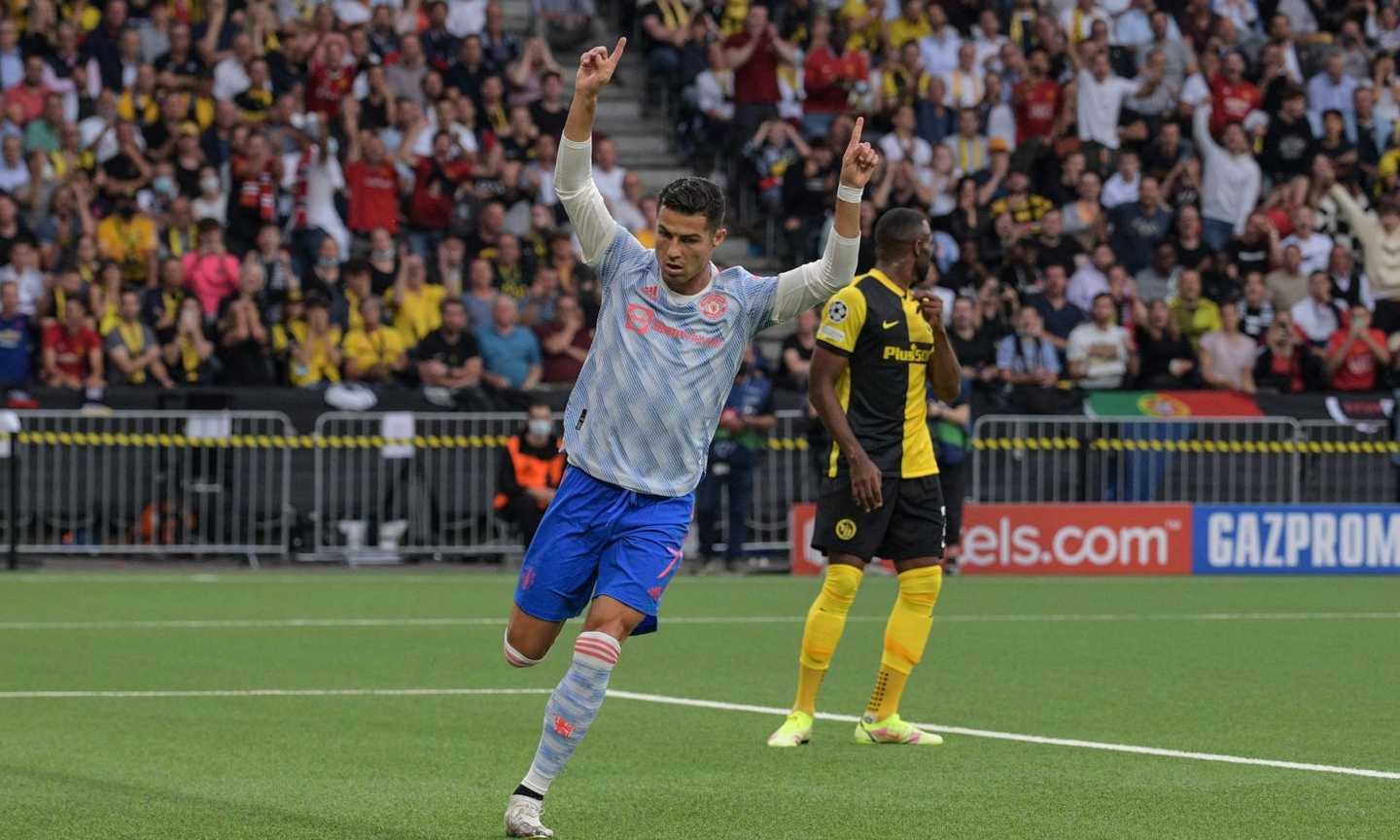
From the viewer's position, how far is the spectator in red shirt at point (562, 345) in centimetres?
2191

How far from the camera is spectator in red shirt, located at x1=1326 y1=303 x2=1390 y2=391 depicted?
2336cm

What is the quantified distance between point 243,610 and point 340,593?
1710 millimetres

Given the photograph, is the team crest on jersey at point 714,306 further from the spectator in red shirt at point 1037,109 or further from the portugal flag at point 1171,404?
the spectator in red shirt at point 1037,109

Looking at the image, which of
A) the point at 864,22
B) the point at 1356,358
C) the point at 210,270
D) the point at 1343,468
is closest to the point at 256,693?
the point at 210,270

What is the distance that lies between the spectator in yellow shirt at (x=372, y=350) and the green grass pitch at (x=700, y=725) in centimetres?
384

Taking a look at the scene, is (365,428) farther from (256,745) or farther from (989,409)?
(256,745)

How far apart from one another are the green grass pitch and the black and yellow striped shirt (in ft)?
4.13

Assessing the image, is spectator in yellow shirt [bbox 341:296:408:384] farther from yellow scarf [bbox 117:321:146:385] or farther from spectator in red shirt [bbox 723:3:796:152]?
spectator in red shirt [bbox 723:3:796:152]

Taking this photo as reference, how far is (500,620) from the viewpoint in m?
A: 15.9

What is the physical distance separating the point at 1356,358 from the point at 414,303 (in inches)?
367

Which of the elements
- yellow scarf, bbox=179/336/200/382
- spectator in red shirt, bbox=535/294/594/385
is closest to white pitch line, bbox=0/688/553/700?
yellow scarf, bbox=179/336/200/382

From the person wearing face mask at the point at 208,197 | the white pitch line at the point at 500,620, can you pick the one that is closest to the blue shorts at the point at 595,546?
the white pitch line at the point at 500,620

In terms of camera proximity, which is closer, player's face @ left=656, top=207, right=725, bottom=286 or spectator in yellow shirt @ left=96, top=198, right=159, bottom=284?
player's face @ left=656, top=207, right=725, bottom=286

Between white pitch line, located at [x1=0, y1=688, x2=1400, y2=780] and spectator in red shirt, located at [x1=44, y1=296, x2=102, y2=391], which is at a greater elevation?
spectator in red shirt, located at [x1=44, y1=296, x2=102, y2=391]
